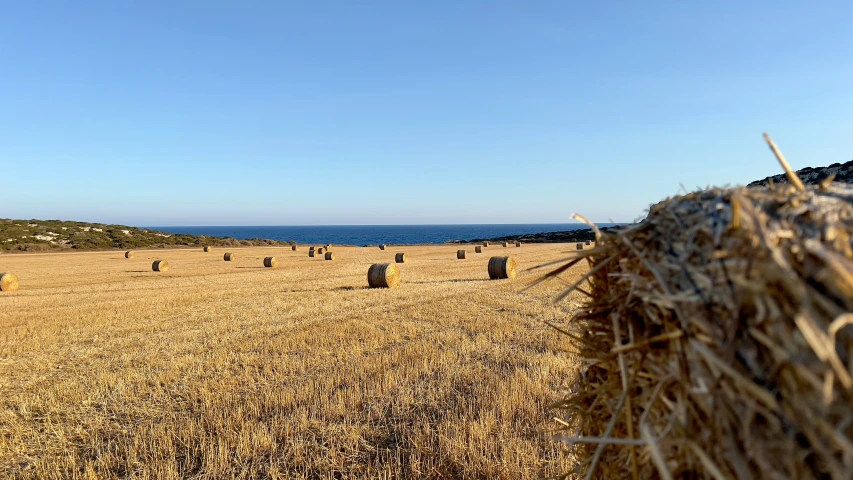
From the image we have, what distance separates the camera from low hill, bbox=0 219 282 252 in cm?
4931

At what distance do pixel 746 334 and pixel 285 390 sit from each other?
5911 mm

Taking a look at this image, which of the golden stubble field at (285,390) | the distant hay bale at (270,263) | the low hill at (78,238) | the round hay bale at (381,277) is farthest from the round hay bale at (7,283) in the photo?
the low hill at (78,238)

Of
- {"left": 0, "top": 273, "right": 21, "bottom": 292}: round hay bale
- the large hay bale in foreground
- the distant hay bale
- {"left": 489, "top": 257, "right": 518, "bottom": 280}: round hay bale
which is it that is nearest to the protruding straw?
the large hay bale in foreground

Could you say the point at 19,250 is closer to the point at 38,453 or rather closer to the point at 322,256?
the point at 322,256

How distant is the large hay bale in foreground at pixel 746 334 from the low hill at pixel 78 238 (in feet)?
200

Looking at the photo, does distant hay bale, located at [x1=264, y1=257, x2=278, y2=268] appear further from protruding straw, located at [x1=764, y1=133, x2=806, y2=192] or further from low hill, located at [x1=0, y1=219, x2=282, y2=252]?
low hill, located at [x1=0, y1=219, x2=282, y2=252]

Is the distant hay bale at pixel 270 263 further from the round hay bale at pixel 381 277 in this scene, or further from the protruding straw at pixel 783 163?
the protruding straw at pixel 783 163

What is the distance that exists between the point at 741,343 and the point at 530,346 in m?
7.12

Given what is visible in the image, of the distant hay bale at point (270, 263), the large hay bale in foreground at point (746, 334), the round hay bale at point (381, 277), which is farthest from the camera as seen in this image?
the distant hay bale at point (270, 263)

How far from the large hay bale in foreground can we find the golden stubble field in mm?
816

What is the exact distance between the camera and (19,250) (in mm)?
46375

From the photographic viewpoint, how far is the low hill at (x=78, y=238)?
162 feet

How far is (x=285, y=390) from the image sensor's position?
6.35 meters

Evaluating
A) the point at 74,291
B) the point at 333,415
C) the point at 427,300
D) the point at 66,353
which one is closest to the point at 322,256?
the point at 74,291
